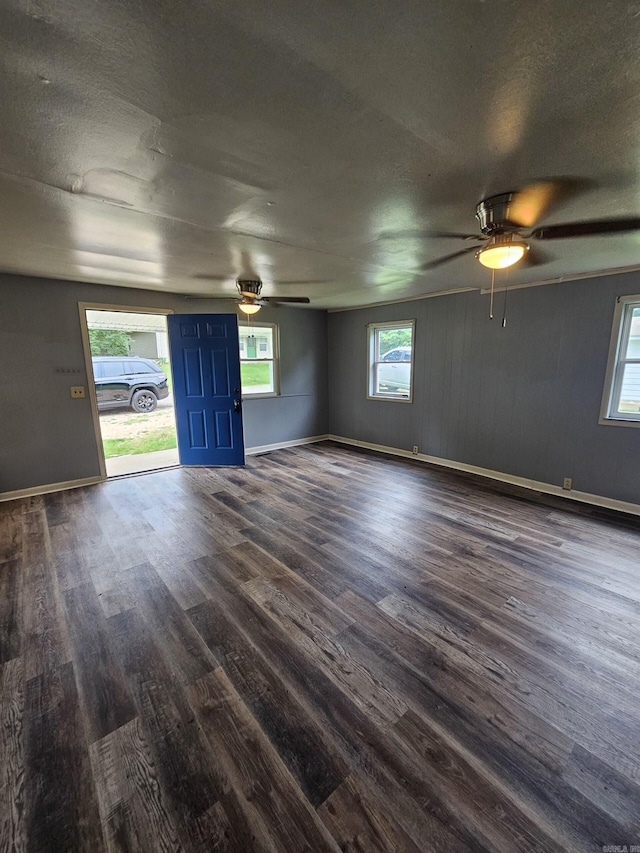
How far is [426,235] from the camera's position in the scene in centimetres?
248

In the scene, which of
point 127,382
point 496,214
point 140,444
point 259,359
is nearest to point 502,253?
point 496,214

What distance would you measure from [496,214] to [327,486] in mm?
3151

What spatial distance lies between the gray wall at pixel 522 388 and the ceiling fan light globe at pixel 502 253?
6.90ft

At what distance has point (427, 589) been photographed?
2350mm

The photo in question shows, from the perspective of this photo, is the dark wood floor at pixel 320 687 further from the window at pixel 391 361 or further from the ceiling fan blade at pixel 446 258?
the window at pixel 391 361

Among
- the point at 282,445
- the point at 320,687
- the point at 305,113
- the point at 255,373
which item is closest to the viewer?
the point at 305,113

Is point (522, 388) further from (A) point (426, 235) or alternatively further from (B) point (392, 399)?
(A) point (426, 235)

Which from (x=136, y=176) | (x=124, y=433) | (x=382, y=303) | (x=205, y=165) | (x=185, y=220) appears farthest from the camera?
(x=124, y=433)

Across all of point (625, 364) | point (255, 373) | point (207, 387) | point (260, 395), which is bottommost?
point (260, 395)

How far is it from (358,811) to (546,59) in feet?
7.99

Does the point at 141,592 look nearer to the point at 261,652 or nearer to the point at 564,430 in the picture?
the point at 261,652

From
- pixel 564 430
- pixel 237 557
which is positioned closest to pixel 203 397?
pixel 237 557

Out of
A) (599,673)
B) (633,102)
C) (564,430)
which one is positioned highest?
(633,102)

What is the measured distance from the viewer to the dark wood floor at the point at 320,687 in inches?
46.0
